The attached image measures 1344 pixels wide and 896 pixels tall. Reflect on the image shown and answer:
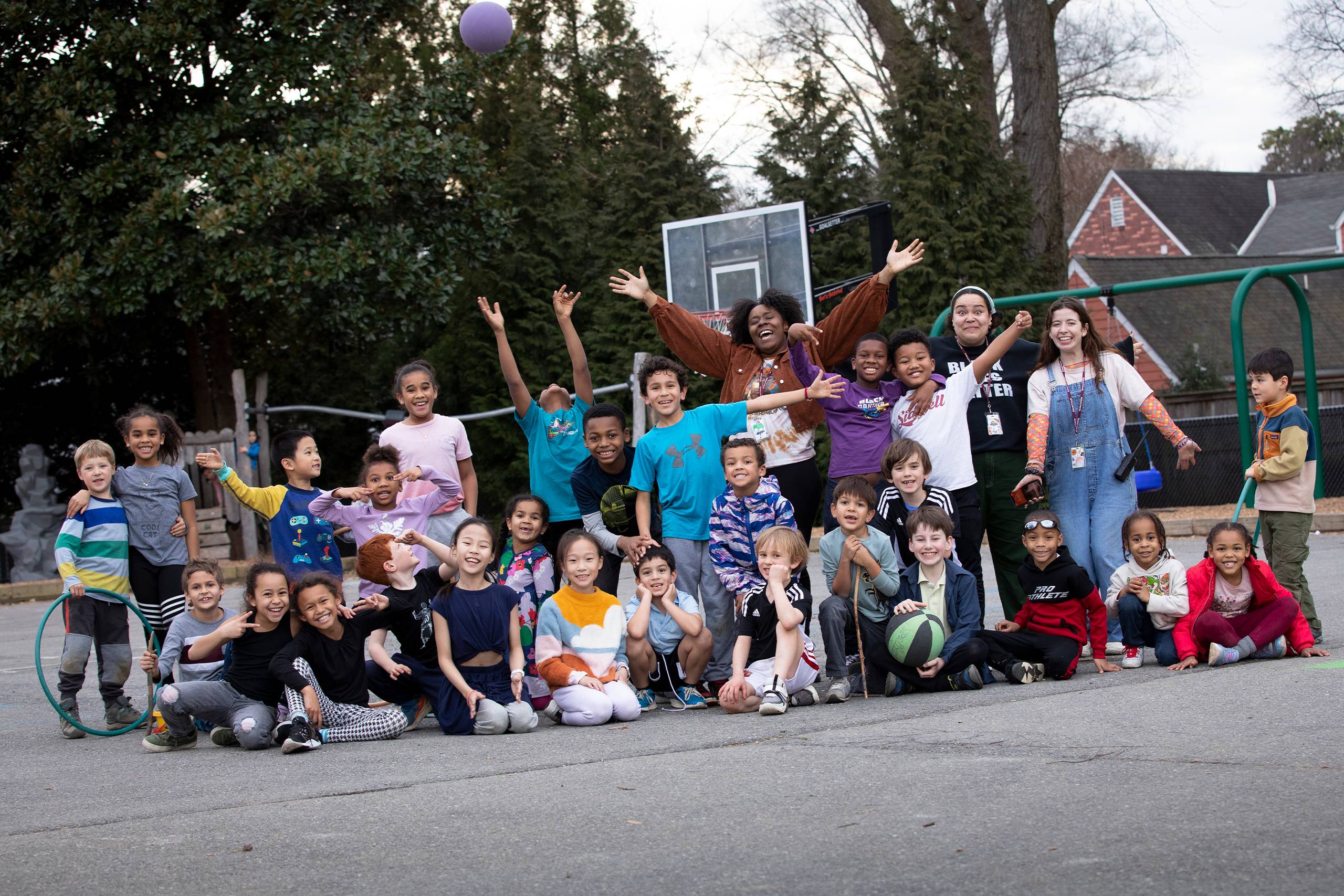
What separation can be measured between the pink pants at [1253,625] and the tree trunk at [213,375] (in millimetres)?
17343

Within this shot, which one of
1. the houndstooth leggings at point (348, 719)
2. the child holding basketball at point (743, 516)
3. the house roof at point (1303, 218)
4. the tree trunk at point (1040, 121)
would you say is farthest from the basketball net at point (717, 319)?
the house roof at point (1303, 218)

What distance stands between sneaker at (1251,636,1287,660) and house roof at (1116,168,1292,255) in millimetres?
38909

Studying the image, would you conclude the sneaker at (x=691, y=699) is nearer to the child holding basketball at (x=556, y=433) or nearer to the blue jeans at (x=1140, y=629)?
the child holding basketball at (x=556, y=433)

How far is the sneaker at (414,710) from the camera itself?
659cm

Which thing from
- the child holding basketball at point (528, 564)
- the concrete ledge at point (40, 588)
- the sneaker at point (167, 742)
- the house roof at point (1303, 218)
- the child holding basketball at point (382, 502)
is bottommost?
the concrete ledge at point (40, 588)

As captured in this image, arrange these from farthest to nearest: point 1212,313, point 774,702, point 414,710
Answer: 1. point 1212,313
2. point 414,710
3. point 774,702

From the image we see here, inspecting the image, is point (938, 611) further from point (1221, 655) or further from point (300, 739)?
point (300, 739)

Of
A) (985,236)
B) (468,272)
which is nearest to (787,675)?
(985,236)

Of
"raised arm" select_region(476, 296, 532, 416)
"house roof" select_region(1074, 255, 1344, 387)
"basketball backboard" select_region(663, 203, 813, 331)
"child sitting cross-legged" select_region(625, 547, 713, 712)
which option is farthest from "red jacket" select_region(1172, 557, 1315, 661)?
"house roof" select_region(1074, 255, 1344, 387)

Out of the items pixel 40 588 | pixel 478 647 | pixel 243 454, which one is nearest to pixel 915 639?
pixel 478 647

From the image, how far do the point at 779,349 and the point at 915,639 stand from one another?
1749 mm

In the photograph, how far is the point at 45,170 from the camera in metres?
18.2

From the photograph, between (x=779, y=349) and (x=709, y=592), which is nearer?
(x=709, y=592)

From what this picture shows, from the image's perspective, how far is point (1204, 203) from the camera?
151 feet
